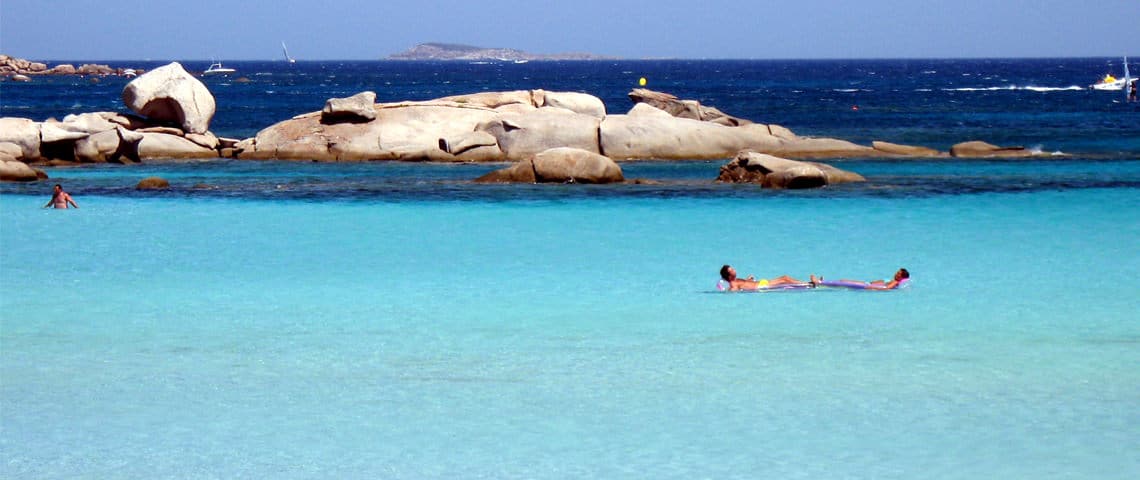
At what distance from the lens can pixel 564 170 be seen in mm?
33969

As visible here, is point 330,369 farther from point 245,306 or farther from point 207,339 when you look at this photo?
point 245,306

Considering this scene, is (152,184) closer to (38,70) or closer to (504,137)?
(504,137)

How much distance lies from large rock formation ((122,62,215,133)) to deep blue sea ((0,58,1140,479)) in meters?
9.60

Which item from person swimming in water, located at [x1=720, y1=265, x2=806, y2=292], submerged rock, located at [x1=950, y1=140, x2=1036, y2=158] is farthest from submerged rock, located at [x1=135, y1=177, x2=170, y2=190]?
submerged rock, located at [x1=950, y1=140, x2=1036, y2=158]

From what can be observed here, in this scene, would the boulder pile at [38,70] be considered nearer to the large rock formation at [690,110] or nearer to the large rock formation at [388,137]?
the large rock formation at [690,110]

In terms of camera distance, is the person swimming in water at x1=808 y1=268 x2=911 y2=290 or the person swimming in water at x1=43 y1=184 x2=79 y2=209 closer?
the person swimming in water at x1=808 y1=268 x2=911 y2=290

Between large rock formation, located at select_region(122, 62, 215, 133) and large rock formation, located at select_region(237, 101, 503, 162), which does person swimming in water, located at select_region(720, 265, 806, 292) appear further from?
large rock formation, located at select_region(122, 62, 215, 133)

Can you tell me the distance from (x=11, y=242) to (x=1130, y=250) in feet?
61.1

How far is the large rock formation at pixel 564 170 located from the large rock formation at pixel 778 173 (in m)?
2.65

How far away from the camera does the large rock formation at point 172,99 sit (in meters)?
42.5

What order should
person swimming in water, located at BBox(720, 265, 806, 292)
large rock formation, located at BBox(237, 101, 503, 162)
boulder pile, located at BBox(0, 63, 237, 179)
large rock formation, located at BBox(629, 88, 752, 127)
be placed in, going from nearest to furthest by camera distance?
person swimming in water, located at BBox(720, 265, 806, 292)
boulder pile, located at BBox(0, 63, 237, 179)
large rock formation, located at BBox(237, 101, 503, 162)
large rock formation, located at BBox(629, 88, 752, 127)

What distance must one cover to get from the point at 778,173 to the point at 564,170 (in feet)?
15.9

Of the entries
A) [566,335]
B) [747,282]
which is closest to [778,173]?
[747,282]

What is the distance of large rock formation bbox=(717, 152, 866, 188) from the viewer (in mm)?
32875
